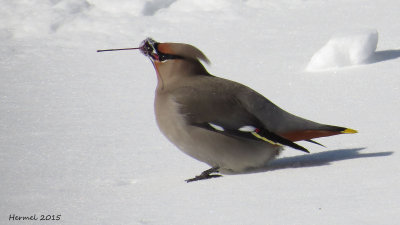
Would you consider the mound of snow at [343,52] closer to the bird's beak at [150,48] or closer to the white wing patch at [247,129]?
the bird's beak at [150,48]

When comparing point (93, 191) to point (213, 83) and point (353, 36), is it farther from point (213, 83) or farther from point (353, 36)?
point (353, 36)

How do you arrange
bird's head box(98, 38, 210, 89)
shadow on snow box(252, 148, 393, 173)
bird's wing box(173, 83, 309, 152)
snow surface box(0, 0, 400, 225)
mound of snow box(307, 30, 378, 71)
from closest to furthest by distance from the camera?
snow surface box(0, 0, 400, 225) < bird's wing box(173, 83, 309, 152) < shadow on snow box(252, 148, 393, 173) < bird's head box(98, 38, 210, 89) < mound of snow box(307, 30, 378, 71)

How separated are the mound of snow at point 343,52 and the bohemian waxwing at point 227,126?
8.15 feet

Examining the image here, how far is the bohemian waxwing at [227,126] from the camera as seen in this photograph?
421 cm

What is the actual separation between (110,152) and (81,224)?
4.94ft

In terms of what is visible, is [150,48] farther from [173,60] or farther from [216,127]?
[216,127]

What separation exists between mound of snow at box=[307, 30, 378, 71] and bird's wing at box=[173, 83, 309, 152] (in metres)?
2.58

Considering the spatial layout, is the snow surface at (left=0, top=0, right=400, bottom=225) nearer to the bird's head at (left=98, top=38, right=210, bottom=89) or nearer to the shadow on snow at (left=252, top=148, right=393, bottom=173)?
the shadow on snow at (left=252, top=148, right=393, bottom=173)

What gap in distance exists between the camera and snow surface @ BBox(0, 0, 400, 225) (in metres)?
3.63

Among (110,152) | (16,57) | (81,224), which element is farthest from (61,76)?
(81,224)

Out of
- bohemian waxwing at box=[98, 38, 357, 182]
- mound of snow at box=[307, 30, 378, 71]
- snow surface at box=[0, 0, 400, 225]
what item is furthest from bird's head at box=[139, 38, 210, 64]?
mound of snow at box=[307, 30, 378, 71]

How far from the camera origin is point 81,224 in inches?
138

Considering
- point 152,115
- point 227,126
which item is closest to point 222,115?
point 227,126

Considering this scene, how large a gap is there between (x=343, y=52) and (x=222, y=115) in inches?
108
